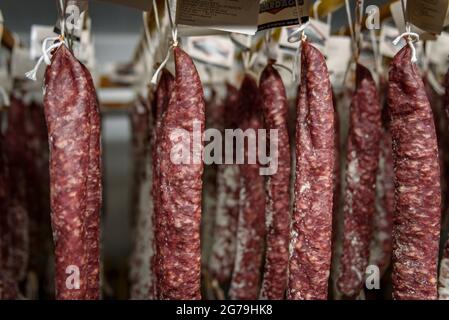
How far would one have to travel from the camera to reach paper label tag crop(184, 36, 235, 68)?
2309 mm

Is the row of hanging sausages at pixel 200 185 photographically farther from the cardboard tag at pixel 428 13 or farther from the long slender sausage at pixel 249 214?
the long slender sausage at pixel 249 214

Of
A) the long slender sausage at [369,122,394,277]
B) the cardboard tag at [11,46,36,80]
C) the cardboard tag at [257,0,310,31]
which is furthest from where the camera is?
the cardboard tag at [11,46,36,80]

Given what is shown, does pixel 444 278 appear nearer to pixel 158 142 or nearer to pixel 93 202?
pixel 158 142

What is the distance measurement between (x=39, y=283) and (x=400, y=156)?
7.48ft

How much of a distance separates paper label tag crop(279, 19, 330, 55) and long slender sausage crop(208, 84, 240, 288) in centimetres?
55

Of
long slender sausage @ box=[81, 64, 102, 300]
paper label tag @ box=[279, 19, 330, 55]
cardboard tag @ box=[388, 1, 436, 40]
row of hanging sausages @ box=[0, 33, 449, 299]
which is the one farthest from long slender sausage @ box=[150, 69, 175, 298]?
cardboard tag @ box=[388, 1, 436, 40]

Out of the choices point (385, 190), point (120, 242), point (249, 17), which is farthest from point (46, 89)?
point (120, 242)

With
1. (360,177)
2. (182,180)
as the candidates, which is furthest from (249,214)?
(182,180)

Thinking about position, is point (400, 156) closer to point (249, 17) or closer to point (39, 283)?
point (249, 17)

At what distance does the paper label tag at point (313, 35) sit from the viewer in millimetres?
1886

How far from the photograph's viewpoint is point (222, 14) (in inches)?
59.6

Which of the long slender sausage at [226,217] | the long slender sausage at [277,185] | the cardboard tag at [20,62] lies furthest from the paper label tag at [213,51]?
the cardboard tag at [20,62]

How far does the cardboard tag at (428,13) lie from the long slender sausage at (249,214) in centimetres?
66

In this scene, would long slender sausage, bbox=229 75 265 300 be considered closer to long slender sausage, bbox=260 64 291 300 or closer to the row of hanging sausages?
long slender sausage, bbox=260 64 291 300
